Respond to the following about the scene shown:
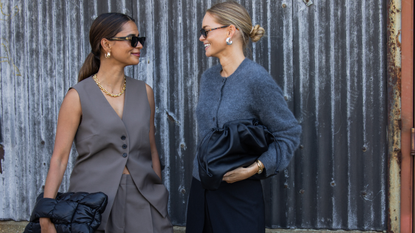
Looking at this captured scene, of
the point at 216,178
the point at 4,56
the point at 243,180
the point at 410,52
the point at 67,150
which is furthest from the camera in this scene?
the point at 4,56

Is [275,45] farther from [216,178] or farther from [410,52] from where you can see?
[216,178]

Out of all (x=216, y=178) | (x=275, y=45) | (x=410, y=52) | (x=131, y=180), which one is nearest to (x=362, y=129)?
(x=410, y=52)

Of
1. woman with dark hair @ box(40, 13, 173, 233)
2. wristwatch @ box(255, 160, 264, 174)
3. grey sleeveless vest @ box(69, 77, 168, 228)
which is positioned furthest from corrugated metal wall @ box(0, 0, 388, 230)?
wristwatch @ box(255, 160, 264, 174)

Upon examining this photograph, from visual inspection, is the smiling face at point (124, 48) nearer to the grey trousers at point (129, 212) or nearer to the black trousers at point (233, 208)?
the grey trousers at point (129, 212)

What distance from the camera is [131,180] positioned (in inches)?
80.1

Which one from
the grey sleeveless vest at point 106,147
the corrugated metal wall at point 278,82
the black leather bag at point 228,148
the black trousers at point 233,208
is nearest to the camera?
the black leather bag at point 228,148

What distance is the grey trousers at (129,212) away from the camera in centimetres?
197

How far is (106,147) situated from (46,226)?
0.54 meters

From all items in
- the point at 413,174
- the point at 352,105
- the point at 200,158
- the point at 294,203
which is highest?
the point at 352,105

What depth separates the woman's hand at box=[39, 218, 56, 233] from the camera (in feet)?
5.82

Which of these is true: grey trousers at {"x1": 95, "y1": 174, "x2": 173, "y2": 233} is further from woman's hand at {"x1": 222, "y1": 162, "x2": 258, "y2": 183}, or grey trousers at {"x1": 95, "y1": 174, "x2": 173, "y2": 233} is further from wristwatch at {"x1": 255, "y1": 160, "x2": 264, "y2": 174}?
wristwatch at {"x1": 255, "y1": 160, "x2": 264, "y2": 174}

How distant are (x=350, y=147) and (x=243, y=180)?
5.18ft

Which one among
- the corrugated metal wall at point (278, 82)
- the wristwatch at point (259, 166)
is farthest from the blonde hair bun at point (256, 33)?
the corrugated metal wall at point (278, 82)

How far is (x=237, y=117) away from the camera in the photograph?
1.82m
